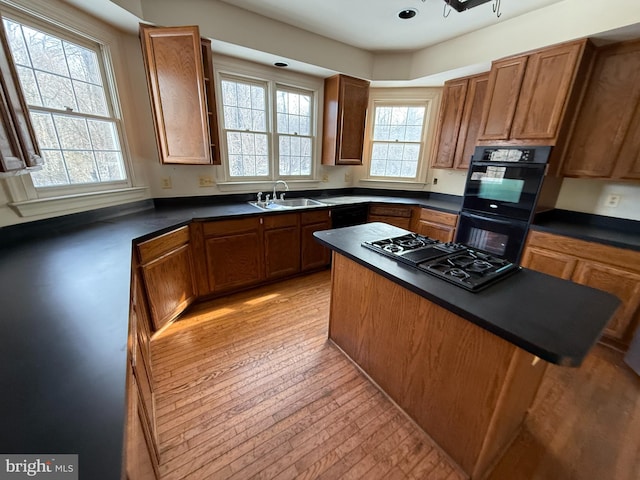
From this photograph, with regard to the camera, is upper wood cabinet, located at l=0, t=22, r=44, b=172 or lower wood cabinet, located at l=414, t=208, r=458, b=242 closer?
upper wood cabinet, located at l=0, t=22, r=44, b=172

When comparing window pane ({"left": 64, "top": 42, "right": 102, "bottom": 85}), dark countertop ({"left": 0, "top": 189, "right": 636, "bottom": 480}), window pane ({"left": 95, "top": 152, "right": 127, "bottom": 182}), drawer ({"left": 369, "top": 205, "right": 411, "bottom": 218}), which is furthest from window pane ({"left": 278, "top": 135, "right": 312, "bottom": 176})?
dark countertop ({"left": 0, "top": 189, "right": 636, "bottom": 480})

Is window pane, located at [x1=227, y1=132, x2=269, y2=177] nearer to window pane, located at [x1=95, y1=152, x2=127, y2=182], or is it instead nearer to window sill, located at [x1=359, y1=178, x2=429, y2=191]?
window pane, located at [x1=95, y1=152, x2=127, y2=182]

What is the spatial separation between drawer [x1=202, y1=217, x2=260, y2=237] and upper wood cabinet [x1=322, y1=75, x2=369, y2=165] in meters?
1.49

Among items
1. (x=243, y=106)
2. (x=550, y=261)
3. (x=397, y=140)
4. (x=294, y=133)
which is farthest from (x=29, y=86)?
(x=550, y=261)

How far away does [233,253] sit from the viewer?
2.60 meters

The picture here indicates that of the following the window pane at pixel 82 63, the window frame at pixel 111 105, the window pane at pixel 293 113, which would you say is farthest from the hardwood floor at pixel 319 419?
the window pane at pixel 293 113

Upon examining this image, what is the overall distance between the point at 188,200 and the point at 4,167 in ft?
5.69

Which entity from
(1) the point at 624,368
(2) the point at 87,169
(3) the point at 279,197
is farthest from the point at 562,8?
(2) the point at 87,169

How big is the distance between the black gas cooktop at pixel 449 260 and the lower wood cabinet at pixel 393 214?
182 cm

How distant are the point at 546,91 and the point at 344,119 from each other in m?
2.00

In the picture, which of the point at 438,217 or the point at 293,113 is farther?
the point at 293,113

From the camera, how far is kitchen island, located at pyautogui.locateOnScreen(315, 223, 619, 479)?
0.92m

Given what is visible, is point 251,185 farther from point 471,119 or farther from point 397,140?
point 471,119

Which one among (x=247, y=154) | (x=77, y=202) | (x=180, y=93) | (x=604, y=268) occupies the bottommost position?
(x=604, y=268)
